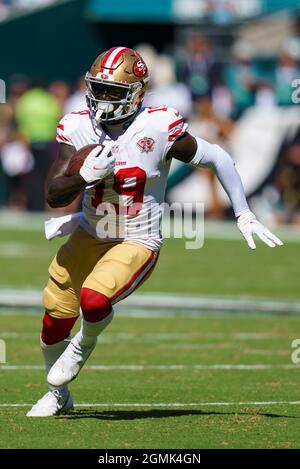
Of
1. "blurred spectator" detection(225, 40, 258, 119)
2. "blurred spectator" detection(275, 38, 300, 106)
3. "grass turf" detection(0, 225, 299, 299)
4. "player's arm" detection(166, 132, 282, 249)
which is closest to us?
"player's arm" detection(166, 132, 282, 249)

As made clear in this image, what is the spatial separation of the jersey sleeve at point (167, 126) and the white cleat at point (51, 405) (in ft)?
4.58

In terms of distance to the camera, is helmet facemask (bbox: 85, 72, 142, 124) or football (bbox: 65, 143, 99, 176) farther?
helmet facemask (bbox: 85, 72, 142, 124)

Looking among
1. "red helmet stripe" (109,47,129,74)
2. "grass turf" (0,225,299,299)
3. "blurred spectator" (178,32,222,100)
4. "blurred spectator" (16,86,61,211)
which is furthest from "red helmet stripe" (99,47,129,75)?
"blurred spectator" (16,86,61,211)

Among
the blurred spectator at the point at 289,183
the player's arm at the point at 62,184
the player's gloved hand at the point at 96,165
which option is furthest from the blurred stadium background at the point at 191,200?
the player's gloved hand at the point at 96,165

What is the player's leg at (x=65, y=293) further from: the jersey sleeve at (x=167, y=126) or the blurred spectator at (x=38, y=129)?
the blurred spectator at (x=38, y=129)

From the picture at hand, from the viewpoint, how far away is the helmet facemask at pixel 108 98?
6.60 metres

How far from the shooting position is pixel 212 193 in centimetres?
2083

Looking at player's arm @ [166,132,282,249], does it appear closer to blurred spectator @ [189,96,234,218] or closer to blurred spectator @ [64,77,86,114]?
blurred spectator @ [189,96,234,218]

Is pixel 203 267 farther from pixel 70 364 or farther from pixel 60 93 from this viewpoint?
pixel 70 364


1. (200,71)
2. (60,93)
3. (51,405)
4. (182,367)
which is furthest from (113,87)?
(60,93)

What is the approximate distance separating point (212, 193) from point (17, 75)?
728 centimetres

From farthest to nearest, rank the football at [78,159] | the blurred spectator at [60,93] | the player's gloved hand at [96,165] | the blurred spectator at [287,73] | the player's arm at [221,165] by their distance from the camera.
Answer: the blurred spectator at [60,93]
the blurred spectator at [287,73]
the player's arm at [221,165]
the football at [78,159]
the player's gloved hand at [96,165]

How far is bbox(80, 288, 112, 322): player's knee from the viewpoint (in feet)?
20.9

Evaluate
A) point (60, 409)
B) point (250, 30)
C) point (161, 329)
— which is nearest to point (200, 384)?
point (60, 409)
